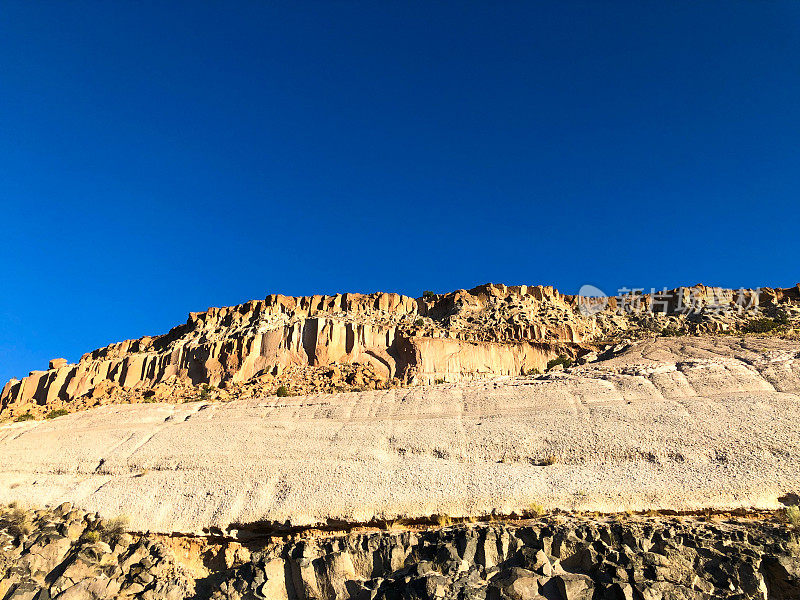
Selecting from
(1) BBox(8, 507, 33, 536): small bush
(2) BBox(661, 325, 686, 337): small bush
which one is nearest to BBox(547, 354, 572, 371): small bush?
(2) BBox(661, 325, 686, 337): small bush

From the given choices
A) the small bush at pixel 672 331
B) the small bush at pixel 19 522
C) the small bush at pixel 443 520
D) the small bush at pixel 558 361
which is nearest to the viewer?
the small bush at pixel 443 520

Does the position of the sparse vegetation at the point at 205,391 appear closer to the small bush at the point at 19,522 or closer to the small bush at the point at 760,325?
the small bush at the point at 19,522

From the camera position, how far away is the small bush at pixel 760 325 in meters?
37.6

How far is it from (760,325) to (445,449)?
35236mm

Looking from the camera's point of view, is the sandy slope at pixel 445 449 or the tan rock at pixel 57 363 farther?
the tan rock at pixel 57 363

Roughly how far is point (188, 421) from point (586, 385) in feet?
51.1

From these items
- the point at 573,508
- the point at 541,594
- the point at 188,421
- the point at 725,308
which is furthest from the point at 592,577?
the point at 725,308

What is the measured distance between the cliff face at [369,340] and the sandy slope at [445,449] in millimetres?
15132

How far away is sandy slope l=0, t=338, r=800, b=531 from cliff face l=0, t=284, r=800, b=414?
15.1 m

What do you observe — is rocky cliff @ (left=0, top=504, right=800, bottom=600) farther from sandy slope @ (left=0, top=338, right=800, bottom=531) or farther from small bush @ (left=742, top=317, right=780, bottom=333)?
small bush @ (left=742, top=317, right=780, bottom=333)

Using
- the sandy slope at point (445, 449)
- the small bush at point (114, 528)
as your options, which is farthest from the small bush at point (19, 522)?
the small bush at point (114, 528)

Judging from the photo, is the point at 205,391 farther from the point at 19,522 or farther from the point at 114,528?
the point at 114,528

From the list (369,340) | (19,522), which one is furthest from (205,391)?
(19,522)

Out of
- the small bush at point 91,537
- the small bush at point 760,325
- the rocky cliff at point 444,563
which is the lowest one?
the rocky cliff at point 444,563
